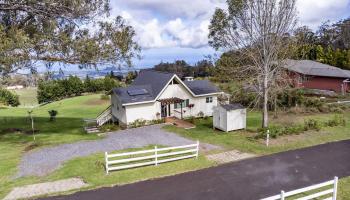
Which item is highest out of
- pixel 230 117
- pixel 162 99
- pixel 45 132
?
pixel 162 99

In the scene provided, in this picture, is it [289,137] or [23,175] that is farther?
[289,137]

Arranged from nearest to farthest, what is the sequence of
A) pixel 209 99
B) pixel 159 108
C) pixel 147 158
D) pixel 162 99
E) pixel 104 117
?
pixel 147 158 → pixel 159 108 → pixel 162 99 → pixel 104 117 → pixel 209 99

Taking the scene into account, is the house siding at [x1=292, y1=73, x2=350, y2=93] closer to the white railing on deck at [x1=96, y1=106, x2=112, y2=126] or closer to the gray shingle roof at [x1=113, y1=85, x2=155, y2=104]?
the gray shingle roof at [x1=113, y1=85, x2=155, y2=104]

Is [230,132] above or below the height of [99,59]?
below

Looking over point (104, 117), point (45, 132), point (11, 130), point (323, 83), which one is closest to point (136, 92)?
point (104, 117)

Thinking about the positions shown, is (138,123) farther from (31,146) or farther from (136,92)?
(31,146)

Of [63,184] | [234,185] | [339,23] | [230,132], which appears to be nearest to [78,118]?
[230,132]

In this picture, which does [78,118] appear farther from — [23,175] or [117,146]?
[23,175]
